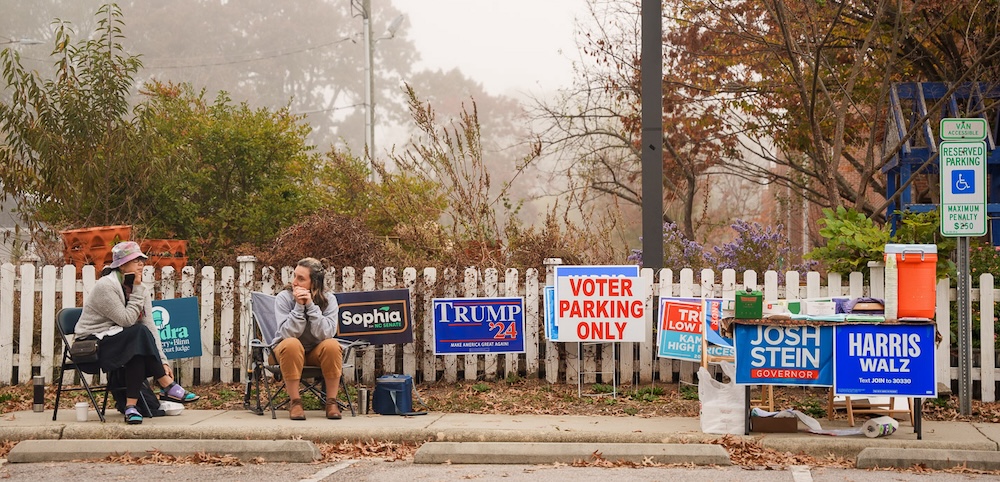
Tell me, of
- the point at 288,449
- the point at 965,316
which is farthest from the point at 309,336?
the point at 965,316

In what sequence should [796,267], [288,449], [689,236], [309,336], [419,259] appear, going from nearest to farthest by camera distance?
1. [288,449]
2. [309,336]
3. [419,259]
4. [796,267]
5. [689,236]

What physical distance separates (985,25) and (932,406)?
5.70 metres

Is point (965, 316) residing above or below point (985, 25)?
→ below

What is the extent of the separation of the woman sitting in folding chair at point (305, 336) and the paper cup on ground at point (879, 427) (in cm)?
423

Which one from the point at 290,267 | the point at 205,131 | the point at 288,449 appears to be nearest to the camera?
the point at 288,449

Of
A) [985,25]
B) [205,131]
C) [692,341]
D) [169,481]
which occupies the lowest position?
[169,481]

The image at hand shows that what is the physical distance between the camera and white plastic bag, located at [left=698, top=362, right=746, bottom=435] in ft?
27.0

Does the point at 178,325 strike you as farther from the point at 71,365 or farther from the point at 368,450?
the point at 368,450

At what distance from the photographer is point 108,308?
340 inches

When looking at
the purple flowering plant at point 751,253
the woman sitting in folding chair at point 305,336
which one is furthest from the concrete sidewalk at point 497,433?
the purple flowering plant at point 751,253

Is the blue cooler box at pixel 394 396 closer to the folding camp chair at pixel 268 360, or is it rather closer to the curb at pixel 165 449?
the folding camp chair at pixel 268 360

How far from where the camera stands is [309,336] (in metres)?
8.98

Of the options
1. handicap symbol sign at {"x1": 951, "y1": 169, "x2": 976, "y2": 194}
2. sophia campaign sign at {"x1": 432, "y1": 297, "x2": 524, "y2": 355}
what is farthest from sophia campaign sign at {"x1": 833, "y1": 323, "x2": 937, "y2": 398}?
sophia campaign sign at {"x1": 432, "y1": 297, "x2": 524, "y2": 355}

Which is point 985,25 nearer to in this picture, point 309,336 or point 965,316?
point 965,316
